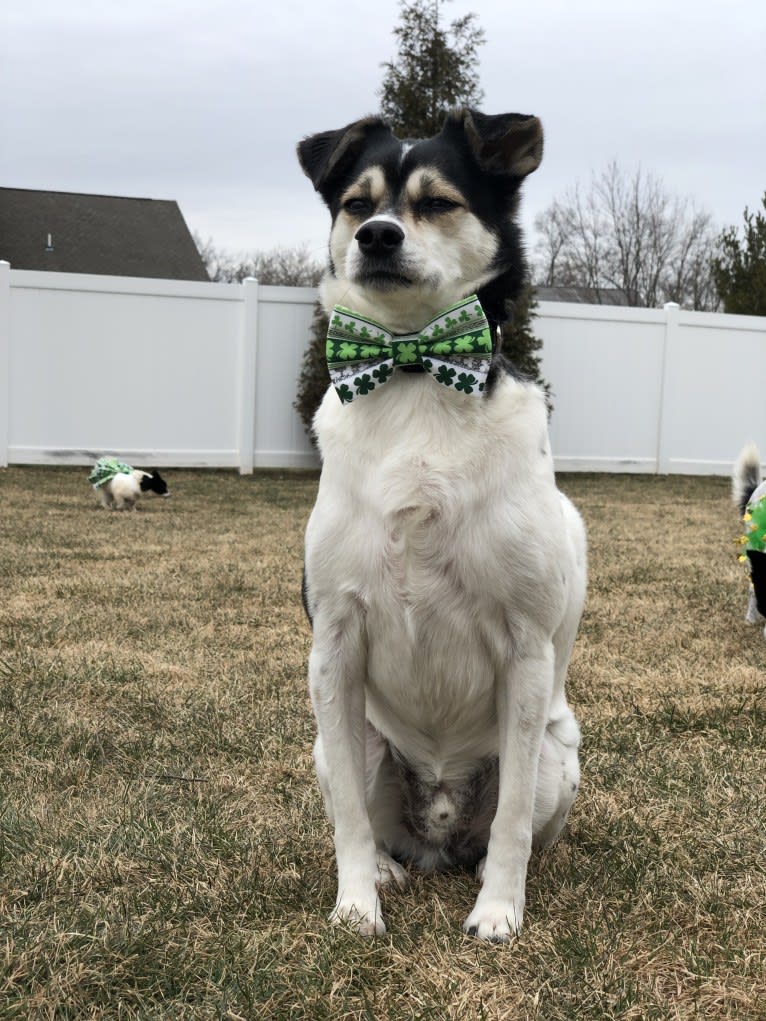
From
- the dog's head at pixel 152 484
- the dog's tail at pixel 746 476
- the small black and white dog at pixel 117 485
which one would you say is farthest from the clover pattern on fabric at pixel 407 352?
the dog's head at pixel 152 484

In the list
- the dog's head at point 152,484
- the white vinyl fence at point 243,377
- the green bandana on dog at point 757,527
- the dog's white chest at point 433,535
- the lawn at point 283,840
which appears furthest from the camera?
the white vinyl fence at point 243,377

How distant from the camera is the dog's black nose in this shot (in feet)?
6.75

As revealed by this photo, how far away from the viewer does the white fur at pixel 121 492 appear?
8797 mm

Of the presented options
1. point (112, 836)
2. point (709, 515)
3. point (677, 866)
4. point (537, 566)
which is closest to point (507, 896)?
point (677, 866)

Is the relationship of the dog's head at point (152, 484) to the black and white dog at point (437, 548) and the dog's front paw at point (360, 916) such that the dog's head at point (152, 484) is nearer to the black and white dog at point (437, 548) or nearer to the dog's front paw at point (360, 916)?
the black and white dog at point (437, 548)

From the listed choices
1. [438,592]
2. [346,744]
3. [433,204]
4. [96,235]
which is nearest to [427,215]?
[433,204]

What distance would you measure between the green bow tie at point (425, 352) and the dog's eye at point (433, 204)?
206 mm

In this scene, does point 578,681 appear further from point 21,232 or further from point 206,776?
point 21,232

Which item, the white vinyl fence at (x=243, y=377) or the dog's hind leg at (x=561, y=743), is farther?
the white vinyl fence at (x=243, y=377)

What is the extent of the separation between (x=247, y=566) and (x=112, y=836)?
152 inches

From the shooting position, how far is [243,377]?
12.5 m

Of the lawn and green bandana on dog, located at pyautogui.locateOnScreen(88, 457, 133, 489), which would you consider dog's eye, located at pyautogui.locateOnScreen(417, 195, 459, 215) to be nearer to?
the lawn

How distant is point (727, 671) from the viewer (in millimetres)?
4082

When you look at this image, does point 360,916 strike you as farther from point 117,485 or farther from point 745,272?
point 745,272
